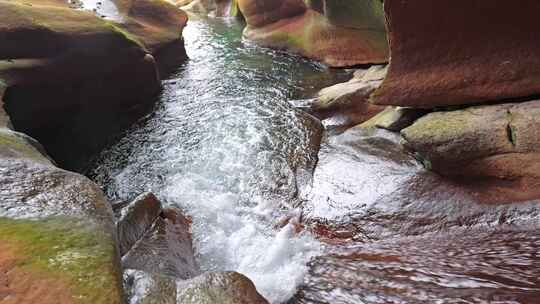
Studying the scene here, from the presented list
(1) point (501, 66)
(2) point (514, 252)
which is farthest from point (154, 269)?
(1) point (501, 66)

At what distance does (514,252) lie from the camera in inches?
177

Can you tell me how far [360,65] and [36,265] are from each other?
13026mm

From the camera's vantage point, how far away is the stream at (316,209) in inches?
173

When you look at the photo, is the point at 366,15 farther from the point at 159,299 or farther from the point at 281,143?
the point at 159,299

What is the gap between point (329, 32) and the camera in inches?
629

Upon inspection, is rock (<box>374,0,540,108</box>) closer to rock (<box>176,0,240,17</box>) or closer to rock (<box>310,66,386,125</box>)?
rock (<box>310,66,386,125</box>)

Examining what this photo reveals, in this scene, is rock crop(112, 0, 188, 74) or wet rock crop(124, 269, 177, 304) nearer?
wet rock crop(124, 269, 177, 304)

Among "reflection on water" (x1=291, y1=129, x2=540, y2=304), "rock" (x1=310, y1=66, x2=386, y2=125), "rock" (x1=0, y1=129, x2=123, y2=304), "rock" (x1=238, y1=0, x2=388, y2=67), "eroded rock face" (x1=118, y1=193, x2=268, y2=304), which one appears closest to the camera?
"rock" (x1=0, y1=129, x2=123, y2=304)

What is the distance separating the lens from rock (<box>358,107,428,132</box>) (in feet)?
25.0

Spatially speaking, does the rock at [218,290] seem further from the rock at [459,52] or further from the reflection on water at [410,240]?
the rock at [459,52]

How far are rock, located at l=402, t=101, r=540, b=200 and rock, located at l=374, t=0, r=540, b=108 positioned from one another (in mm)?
435

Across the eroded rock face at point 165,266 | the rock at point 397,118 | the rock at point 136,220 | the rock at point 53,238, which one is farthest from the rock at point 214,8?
the rock at point 53,238

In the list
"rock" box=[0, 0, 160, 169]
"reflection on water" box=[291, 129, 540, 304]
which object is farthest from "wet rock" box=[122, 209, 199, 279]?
"rock" box=[0, 0, 160, 169]

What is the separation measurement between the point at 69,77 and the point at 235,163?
4674 millimetres
